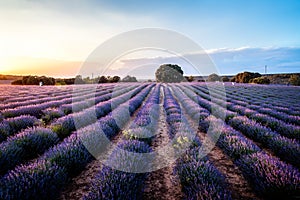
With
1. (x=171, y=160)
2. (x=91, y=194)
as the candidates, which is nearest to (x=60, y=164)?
(x=91, y=194)

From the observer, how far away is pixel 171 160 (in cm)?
372

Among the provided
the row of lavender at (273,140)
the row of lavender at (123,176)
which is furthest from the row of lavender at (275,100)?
the row of lavender at (123,176)

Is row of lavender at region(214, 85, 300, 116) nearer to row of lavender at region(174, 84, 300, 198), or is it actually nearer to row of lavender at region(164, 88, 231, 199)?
row of lavender at region(174, 84, 300, 198)

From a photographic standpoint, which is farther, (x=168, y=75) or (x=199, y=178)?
(x=168, y=75)

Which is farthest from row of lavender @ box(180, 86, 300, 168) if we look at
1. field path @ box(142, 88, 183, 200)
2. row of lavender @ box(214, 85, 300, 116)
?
row of lavender @ box(214, 85, 300, 116)

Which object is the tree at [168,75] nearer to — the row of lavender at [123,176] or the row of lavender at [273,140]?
the row of lavender at [273,140]

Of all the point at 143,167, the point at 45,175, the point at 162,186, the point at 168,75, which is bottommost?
the point at 162,186

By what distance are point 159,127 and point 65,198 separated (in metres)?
4.01

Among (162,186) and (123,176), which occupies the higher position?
(123,176)

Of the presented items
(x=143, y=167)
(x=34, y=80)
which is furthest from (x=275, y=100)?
(x=34, y=80)

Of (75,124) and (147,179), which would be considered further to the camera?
(75,124)

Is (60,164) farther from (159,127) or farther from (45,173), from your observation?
(159,127)

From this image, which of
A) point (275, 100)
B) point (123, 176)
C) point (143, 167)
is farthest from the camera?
point (275, 100)

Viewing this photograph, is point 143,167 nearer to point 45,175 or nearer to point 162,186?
point 162,186
